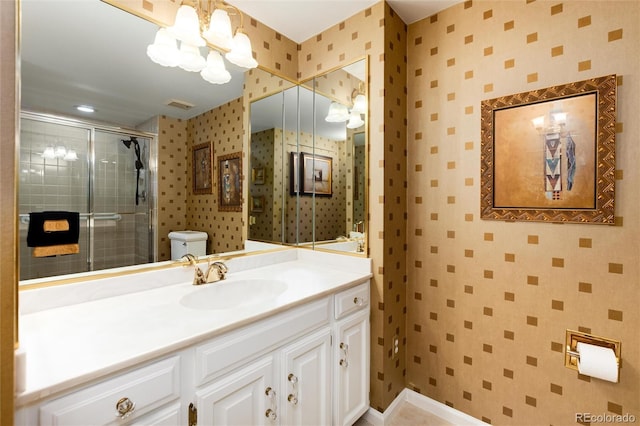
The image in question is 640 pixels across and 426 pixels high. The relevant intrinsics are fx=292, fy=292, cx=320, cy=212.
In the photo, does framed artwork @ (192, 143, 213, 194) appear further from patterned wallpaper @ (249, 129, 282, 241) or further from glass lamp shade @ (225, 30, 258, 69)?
glass lamp shade @ (225, 30, 258, 69)

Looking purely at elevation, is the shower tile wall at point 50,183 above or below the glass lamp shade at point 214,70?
below

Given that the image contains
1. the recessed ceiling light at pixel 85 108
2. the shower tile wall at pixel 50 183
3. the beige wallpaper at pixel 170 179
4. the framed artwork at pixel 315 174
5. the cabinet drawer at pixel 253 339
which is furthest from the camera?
the framed artwork at pixel 315 174

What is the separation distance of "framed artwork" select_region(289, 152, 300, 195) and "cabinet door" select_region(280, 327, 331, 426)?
3.48 feet

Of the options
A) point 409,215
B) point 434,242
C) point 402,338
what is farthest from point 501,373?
point 409,215

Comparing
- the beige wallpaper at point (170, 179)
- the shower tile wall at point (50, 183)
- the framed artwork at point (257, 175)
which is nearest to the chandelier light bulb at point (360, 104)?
the framed artwork at point (257, 175)

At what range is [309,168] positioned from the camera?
2117 millimetres

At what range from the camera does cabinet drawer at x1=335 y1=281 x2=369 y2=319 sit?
1.48 meters

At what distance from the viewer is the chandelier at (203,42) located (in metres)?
1.37

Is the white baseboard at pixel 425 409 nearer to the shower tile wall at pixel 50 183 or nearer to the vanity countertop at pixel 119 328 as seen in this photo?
the vanity countertop at pixel 119 328

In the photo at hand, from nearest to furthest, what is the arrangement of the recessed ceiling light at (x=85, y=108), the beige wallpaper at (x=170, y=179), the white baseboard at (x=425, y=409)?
the recessed ceiling light at (x=85, y=108) < the beige wallpaper at (x=170, y=179) < the white baseboard at (x=425, y=409)

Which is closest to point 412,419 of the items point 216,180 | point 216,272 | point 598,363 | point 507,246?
point 598,363

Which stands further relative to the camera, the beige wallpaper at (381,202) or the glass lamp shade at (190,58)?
the beige wallpaper at (381,202)

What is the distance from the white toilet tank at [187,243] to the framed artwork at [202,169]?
0.23 metres

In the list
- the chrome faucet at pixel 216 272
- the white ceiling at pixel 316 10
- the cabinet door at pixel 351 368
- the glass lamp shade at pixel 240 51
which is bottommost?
the cabinet door at pixel 351 368
